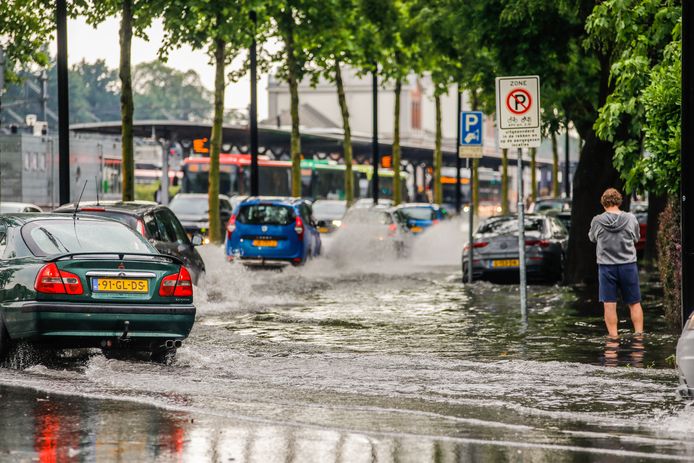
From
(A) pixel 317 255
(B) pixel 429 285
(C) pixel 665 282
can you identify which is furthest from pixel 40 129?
(C) pixel 665 282

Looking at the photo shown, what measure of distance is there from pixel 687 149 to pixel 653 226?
2152 cm

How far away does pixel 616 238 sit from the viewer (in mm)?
15625

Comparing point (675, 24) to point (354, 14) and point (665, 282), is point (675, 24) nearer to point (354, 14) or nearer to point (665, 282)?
point (665, 282)

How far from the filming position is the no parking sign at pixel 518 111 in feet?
57.6

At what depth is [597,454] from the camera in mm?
8406

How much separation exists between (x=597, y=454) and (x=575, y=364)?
4.87m

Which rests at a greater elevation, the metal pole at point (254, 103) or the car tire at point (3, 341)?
the metal pole at point (254, 103)

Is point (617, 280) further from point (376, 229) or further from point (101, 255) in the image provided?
point (376, 229)

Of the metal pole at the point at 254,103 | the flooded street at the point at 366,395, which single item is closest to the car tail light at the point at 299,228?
the metal pole at the point at 254,103

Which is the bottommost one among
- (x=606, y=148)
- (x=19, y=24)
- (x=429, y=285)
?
(x=429, y=285)

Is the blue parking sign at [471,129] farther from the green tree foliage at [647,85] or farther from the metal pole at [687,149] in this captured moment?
the metal pole at [687,149]

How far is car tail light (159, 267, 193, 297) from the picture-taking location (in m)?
12.8

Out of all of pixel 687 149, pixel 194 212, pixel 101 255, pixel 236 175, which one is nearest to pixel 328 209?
pixel 194 212

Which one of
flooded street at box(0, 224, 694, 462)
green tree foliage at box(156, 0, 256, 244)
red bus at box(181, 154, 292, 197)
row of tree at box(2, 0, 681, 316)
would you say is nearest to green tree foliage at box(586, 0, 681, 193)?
row of tree at box(2, 0, 681, 316)
